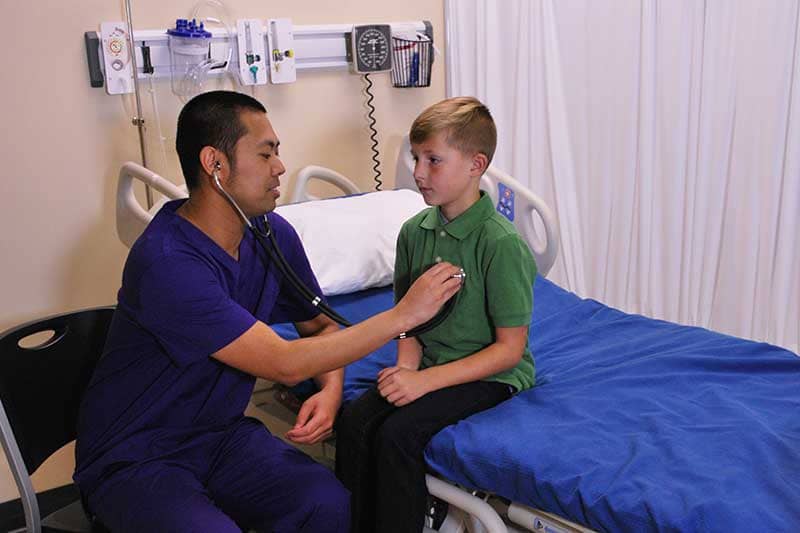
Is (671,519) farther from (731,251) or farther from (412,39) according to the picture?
(412,39)

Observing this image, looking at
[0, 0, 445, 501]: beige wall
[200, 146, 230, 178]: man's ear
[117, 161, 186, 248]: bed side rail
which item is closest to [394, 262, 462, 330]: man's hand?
[200, 146, 230, 178]: man's ear

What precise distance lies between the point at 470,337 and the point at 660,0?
1.46 meters

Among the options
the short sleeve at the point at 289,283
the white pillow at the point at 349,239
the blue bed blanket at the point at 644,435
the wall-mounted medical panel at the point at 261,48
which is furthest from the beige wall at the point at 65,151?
the blue bed blanket at the point at 644,435

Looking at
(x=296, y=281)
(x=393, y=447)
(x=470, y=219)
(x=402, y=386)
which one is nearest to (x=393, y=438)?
(x=393, y=447)

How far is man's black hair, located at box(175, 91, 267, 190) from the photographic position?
1.62 meters

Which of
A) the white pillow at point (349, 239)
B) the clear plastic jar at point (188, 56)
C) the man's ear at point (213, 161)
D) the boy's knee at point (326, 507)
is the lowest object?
the boy's knee at point (326, 507)

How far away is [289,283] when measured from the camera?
178cm

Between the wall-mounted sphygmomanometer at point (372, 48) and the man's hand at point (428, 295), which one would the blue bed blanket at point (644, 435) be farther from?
the wall-mounted sphygmomanometer at point (372, 48)

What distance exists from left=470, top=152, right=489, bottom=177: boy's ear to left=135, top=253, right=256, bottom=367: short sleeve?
60cm

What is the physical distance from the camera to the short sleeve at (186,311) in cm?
150

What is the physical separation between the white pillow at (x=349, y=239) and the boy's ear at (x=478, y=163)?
1.74ft

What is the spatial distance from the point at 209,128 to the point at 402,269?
21.5 inches

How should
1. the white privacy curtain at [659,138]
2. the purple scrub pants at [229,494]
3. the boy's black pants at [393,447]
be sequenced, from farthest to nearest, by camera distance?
the white privacy curtain at [659,138] → the boy's black pants at [393,447] → the purple scrub pants at [229,494]

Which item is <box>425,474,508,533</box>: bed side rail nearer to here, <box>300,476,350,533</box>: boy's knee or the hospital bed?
the hospital bed
